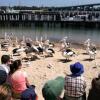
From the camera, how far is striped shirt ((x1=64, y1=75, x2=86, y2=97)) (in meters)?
6.91

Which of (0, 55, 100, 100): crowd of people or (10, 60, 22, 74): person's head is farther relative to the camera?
(10, 60, 22, 74): person's head

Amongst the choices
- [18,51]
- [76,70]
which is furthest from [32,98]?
[18,51]

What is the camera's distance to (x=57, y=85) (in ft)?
18.5

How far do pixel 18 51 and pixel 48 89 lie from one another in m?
15.1

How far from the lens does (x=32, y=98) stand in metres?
5.62

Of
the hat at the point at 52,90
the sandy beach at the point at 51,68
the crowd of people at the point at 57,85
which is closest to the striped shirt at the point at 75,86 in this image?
the crowd of people at the point at 57,85

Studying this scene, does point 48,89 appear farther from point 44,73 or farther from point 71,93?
point 44,73

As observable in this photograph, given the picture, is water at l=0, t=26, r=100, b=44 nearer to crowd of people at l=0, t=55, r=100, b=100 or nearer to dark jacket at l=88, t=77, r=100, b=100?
crowd of people at l=0, t=55, r=100, b=100

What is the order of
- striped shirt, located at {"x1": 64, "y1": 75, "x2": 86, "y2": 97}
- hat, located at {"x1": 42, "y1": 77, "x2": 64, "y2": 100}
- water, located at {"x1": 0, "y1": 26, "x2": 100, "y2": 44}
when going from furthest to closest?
water, located at {"x1": 0, "y1": 26, "x2": 100, "y2": 44} < striped shirt, located at {"x1": 64, "y1": 75, "x2": 86, "y2": 97} < hat, located at {"x1": 42, "y1": 77, "x2": 64, "y2": 100}

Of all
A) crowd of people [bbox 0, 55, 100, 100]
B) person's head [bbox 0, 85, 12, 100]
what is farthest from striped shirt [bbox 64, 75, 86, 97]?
person's head [bbox 0, 85, 12, 100]

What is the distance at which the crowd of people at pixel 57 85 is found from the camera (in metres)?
5.61

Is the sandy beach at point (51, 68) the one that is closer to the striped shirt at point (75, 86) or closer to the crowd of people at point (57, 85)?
the crowd of people at point (57, 85)

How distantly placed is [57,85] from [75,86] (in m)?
1.34

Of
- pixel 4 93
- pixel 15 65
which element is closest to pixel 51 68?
pixel 15 65
